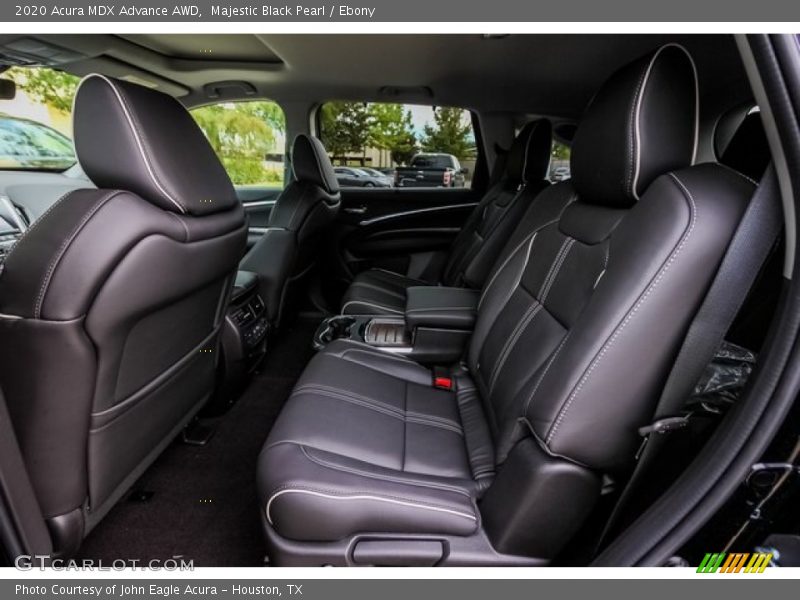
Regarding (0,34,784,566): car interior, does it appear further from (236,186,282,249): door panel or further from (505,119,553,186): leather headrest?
(236,186,282,249): door panel

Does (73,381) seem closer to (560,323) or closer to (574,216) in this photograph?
(560,323)

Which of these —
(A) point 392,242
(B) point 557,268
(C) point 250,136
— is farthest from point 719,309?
(C) point 250,136

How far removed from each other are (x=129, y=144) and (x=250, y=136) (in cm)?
237

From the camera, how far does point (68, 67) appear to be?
208 cm

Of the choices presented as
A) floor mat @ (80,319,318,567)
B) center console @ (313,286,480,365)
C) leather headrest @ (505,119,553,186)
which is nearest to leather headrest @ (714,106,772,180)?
leather headrest @ (505,119,553,186)

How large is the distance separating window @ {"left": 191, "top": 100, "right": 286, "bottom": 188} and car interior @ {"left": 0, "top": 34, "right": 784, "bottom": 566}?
3.50 ft

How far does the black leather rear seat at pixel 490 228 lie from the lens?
2.24m

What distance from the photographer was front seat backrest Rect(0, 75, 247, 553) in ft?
3.08

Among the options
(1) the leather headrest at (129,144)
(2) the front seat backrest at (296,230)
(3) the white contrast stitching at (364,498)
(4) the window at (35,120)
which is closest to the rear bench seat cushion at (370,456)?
(3) the white contrast stitching at (364,498)

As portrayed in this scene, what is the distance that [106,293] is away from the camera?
37.4 inches

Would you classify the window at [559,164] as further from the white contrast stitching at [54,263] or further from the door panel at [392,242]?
the white contrast stitching at [54,263]

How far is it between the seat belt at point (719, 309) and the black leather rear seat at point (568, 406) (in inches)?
0.9

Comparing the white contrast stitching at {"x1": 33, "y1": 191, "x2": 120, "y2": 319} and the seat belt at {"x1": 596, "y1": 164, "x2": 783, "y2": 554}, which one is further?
the white contrast stitching at {"x1": 33, "y1": 191, "x2": 120, "y2": 319}

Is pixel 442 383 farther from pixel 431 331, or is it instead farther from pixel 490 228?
pixel 490 228
